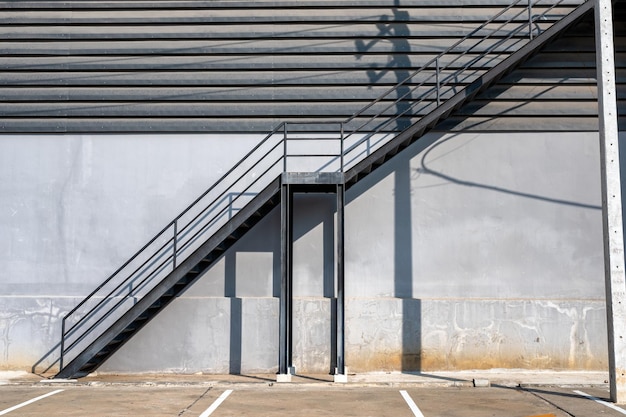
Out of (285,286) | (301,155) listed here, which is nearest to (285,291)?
(285,286)

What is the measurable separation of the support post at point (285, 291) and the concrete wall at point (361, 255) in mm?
743

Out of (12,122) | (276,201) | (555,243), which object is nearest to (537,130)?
(555,243)

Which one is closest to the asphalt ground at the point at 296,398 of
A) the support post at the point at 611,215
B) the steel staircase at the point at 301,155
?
the support post at the point at 611,215

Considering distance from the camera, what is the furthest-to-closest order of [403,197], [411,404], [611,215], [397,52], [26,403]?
[397,52], [403,197], [611,215], [26,403], [411,404]

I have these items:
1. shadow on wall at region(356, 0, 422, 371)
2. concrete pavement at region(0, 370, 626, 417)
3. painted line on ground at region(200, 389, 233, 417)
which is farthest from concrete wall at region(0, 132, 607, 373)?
painted line on ground at region(200, 389, 233, 417)

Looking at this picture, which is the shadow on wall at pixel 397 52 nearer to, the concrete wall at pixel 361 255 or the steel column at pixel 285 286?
the concrete wall at pixel 361 255

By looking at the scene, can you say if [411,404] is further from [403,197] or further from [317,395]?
[403,197]

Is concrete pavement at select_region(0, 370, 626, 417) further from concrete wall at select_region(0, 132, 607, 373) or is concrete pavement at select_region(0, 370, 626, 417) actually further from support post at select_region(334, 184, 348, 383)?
concrete wall at select_region(0, 132, 607, 373)

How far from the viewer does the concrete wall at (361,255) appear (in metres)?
13.4

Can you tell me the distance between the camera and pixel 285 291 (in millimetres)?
12289

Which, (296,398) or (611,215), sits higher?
(611,215)

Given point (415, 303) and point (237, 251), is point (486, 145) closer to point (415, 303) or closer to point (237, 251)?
point (415, 303)

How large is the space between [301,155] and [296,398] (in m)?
4.27

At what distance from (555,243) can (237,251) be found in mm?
5750
